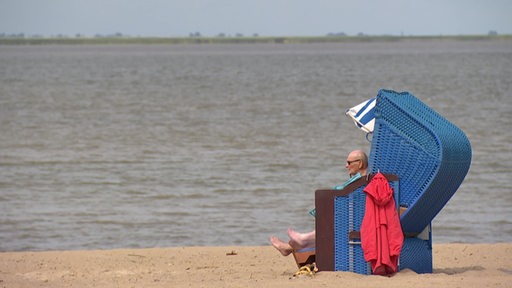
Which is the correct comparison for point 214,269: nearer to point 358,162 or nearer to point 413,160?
point 358,162

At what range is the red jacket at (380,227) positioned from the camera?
25.6ft

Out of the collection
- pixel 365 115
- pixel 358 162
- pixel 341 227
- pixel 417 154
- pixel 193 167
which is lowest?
pixel 193 167

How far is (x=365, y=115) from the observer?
8570 mm

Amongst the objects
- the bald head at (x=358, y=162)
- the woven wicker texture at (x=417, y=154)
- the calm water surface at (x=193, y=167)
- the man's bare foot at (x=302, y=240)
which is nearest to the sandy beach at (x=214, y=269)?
the man's bare foot at (x=302, y=240)

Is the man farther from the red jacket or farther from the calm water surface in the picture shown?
the calm water surface

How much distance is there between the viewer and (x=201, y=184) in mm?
15906

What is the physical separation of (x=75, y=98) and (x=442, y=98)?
12.3 meters

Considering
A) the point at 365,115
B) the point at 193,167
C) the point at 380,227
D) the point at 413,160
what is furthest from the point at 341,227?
the point at 193,167

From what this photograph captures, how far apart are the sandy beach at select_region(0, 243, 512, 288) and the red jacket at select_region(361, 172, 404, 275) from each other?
0.15m

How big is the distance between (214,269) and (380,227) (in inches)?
77.1

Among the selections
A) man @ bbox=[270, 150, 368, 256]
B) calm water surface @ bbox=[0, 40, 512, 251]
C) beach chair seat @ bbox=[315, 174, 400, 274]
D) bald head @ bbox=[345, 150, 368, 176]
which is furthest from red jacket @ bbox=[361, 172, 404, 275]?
calm water surface @ bbox=[0, 40, 512, 251]

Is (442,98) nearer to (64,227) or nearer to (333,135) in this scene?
(333,135)

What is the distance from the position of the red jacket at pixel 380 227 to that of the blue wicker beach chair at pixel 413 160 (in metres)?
0.11

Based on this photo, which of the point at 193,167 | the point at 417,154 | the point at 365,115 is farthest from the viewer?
the point at 193,167
